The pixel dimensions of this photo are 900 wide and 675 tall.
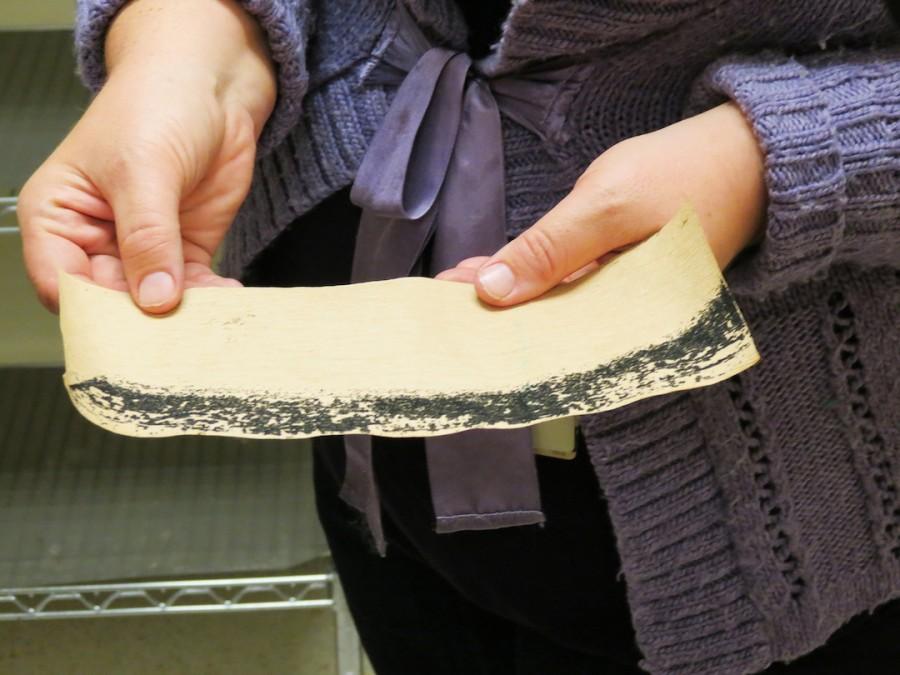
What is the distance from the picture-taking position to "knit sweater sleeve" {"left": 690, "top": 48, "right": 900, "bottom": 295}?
1.08ft

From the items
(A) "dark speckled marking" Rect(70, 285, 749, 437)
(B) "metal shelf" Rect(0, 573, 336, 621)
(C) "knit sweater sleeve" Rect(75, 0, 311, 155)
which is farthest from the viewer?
(B) "metal shelf" Rect(0, 573, 336, 621)

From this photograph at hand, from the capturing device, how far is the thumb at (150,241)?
34 cm

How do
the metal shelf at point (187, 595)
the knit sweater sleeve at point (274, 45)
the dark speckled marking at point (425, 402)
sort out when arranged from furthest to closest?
the metal shelf at point (187, 595)
the knit sweater sleeve at point (274, 45)
the dark speckled marking at point (425, 402)

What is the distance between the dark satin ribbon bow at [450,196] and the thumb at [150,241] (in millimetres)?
88

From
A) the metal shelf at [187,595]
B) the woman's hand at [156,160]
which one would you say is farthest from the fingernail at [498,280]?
the metal shelf at [187,595]

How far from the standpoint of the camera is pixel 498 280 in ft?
1.11

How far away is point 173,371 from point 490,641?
0.29m

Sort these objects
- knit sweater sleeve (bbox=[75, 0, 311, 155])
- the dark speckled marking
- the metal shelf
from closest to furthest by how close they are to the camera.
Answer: the dark speckled marking, knit sweater sleeve (bbox=[75, 0, 311, 155]), the metal shelf

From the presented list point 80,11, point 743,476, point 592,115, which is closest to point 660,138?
point 592,115

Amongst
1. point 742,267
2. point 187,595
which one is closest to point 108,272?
point 742,267

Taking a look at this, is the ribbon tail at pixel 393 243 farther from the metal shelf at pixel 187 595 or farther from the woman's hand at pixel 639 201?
the metal shelf at pixel 187 595

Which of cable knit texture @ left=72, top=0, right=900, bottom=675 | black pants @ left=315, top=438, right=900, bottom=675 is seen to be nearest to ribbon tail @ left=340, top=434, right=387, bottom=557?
black pants @ left=315, top=438, right=900, bottom=675

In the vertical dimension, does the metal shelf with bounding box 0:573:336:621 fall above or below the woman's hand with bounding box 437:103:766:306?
below

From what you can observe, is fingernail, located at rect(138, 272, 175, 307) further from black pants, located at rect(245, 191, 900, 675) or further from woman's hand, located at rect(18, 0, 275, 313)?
black pants, located at rect(245, 191, 900, 675)
